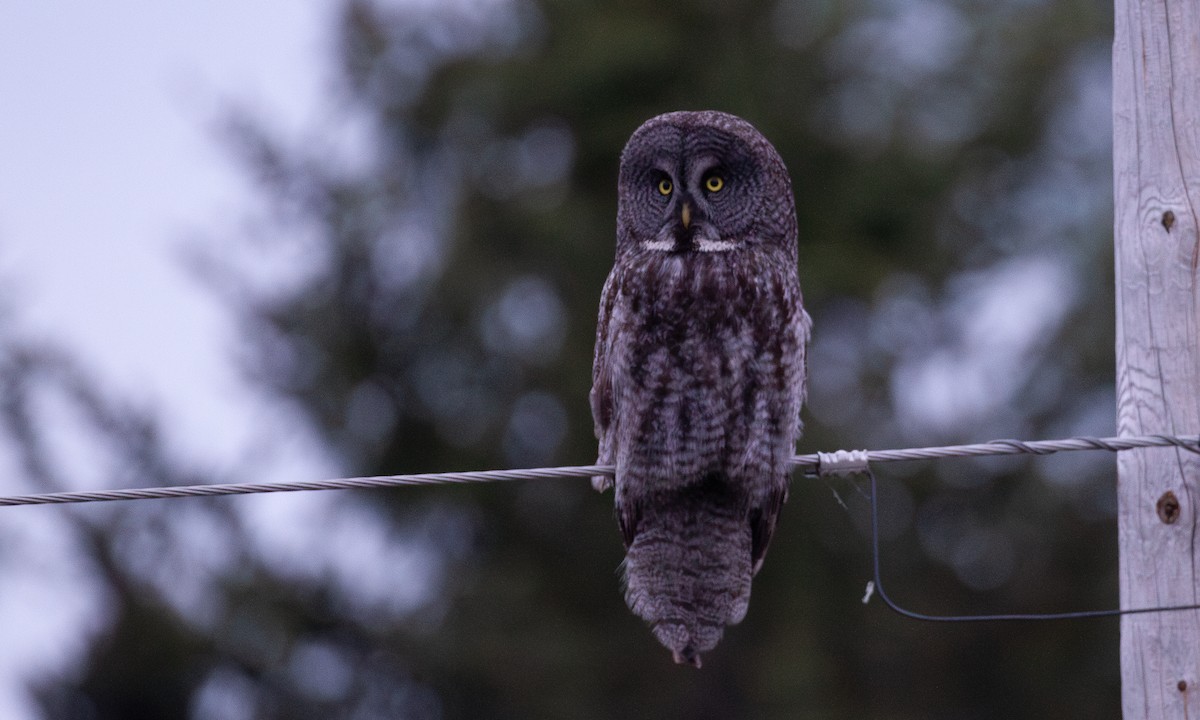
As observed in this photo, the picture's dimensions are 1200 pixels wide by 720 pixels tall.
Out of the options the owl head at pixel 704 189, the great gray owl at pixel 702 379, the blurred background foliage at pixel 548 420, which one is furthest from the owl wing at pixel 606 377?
the blurred background foliage at pixel 548 420

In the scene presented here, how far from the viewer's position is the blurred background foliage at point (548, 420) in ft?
30.0

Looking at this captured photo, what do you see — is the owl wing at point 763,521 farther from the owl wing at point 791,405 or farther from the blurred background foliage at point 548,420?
the blurred background foliage at point 548,420

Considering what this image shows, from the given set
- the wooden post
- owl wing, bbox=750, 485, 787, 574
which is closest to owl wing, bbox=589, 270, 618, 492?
owl wing, bbox=750, 485, 787, 574

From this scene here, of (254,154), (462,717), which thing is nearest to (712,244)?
(462,717)

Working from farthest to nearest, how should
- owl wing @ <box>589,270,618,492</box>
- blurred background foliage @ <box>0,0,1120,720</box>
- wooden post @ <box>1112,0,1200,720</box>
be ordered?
Result: blurred background foliage @ <box>0,0,1120,720</box>
owl wing @ <box>589,270,618,492</box>
wooden post @ <box>1112,0,1200,720</box>

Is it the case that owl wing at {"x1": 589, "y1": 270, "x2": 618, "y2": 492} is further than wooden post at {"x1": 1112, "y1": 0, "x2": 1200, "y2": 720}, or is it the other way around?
owl wing at {"x1": 589, "y1": 270, "x2": 618, "y2": 492}

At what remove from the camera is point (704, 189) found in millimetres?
3605

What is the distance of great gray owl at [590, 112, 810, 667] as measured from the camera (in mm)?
3379

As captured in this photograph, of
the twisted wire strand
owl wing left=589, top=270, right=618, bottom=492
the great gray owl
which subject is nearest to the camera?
the twisted wire strand

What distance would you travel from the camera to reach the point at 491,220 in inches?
368

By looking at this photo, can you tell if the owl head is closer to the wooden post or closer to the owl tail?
the owl tail

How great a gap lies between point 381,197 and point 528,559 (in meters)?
2.74

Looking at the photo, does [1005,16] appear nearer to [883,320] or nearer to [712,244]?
[883,320]

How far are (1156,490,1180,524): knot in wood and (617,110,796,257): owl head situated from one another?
3.85 feet
